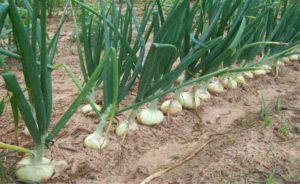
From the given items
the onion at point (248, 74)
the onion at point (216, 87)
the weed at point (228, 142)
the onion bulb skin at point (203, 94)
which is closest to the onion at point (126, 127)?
Answer: the weed at point (228, 142)

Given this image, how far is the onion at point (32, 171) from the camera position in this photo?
47.7 inches

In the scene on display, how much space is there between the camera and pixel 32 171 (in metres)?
1.21

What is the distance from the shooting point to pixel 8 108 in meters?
1.75

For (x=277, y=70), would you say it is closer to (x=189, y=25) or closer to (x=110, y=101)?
(x=189, y=25)

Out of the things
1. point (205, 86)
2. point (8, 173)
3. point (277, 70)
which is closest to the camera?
point (8, 173)

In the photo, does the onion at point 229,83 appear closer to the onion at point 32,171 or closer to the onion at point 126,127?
the onion at point 126,127

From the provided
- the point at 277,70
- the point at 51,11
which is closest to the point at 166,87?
the point at 277,70

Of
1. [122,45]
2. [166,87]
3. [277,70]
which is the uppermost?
[122,45]

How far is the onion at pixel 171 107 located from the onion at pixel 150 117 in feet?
0.27

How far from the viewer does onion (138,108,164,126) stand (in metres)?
1.68

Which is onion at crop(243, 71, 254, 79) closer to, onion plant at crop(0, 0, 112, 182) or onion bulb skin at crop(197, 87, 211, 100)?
onion bulb skin at crop(197, 87, 211, 100)

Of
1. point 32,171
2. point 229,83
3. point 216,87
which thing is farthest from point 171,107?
point 32,171

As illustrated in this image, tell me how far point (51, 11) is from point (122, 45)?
195cm

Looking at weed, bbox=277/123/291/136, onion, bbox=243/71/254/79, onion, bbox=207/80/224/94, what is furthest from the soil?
onion, bbox=243/71/254/79
